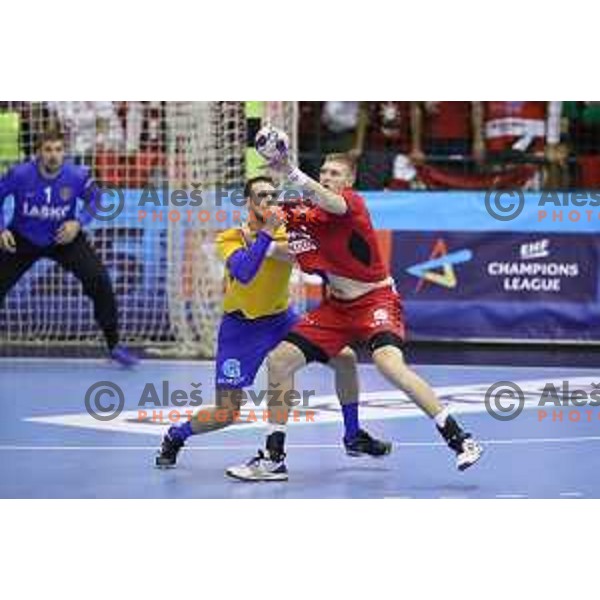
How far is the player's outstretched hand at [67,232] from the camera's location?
39.7 ft

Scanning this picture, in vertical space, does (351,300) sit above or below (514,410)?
above

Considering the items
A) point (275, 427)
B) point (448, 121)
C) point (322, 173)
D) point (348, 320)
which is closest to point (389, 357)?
point (348, 320)

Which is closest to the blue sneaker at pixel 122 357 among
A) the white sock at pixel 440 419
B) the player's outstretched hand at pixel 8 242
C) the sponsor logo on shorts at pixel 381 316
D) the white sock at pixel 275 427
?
the player's outstretched hand at pixel 8 242

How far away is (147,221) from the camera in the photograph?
1366cm

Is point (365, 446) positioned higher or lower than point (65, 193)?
lower

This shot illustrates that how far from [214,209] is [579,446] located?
518 centimetres

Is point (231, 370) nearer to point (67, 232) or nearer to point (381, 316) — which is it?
point (381, 316)

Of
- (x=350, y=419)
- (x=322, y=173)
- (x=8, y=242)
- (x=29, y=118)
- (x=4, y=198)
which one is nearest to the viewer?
(x=322, y=173)

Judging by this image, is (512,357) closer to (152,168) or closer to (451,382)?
(451,382)

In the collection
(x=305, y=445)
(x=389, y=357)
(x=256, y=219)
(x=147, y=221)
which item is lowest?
(x=305, y=445)

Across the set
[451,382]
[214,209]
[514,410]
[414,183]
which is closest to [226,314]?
[514,410]

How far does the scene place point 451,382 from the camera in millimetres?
11711

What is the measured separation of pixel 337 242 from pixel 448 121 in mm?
7133

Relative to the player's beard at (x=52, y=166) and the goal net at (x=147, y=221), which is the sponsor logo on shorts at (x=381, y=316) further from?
the goal net at (x=147, y=221)
